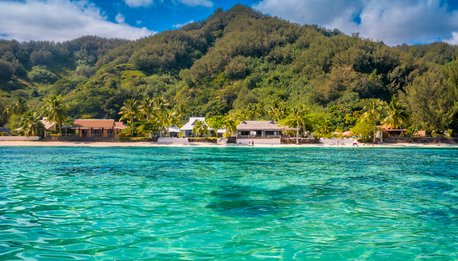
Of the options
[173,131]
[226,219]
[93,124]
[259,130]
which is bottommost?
[226,219]

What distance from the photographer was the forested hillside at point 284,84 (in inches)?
2768

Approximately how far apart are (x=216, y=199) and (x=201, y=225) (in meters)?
A: 4.31

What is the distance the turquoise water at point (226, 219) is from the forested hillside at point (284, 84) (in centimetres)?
5421

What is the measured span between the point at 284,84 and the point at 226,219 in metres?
123

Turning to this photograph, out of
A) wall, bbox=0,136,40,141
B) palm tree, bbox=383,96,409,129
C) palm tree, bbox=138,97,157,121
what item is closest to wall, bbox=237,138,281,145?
palm tree, bbox=138,97,157,121

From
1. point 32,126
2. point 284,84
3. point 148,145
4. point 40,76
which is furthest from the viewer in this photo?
point 40,76

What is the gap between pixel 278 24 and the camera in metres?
185

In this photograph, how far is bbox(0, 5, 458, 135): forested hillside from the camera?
231 feet

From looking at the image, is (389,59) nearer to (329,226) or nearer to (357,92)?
(357,92)

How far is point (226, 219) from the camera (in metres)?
11.5

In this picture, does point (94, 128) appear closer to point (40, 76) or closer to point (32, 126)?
point (32, 126)

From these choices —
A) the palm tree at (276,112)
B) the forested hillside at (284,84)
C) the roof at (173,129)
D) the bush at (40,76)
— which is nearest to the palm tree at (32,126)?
the forested hillside at (284,84)

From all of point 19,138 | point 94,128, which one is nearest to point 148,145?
point 94,128

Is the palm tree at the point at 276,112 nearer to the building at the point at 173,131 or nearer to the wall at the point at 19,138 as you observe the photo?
the building at the point at 173,131
